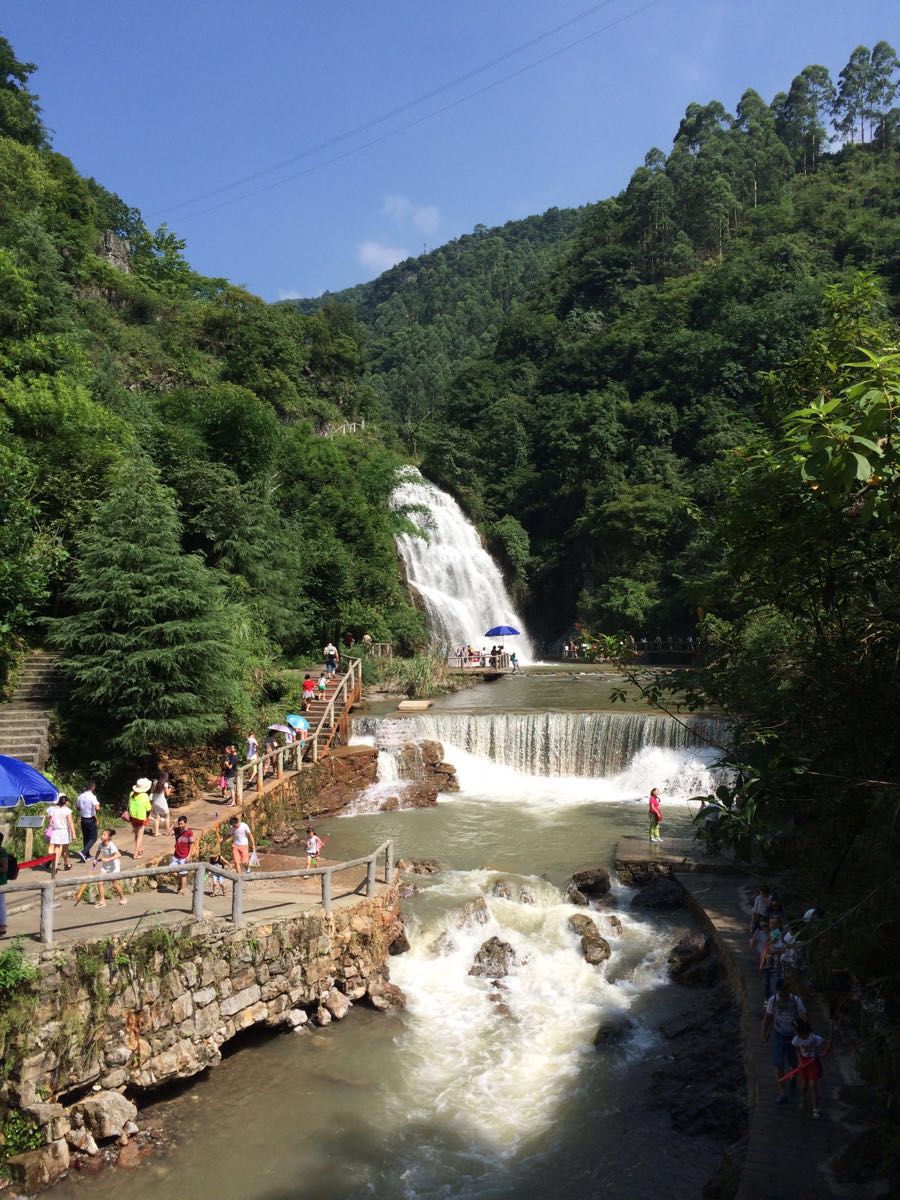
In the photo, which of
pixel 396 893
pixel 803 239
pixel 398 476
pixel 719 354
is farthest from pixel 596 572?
pixel 396 893

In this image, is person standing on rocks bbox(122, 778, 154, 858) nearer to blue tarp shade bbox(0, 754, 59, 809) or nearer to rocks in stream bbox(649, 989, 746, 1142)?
blue tarp shade bbox(0, 754, 59, 809)

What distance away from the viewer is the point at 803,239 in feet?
181

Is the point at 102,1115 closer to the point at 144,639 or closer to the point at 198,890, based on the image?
the point at 198,890

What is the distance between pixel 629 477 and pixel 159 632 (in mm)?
35866

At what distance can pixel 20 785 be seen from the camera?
8.87 m

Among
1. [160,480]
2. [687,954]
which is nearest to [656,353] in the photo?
[160,480]

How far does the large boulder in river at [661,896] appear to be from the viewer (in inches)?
508

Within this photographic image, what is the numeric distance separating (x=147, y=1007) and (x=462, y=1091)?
3501 millimetres

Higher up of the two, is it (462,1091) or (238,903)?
(238,903)

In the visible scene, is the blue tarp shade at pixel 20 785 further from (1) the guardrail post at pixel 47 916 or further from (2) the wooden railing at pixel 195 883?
(1) the guardrail post at pixel 47 916

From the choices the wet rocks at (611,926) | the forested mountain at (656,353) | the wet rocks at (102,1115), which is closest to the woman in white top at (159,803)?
the wet rocks at (102,1115)

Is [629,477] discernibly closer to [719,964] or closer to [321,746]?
[321,746]

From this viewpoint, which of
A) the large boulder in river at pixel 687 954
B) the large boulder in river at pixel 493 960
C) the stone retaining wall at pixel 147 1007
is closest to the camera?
the stone retaining wall at pixel 147 1007

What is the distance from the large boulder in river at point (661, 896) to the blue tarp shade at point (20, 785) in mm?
8880
